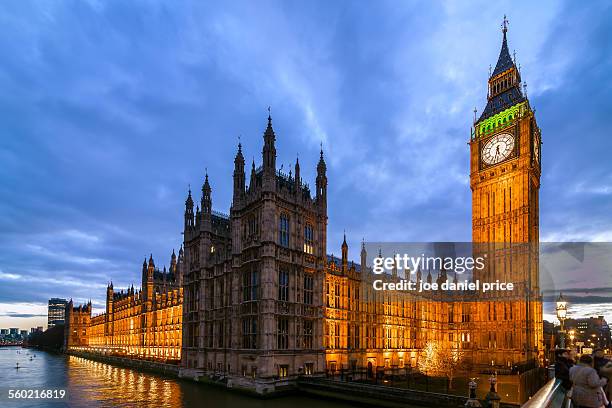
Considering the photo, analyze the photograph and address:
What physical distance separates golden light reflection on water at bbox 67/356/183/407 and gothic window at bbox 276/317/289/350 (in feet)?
44.0

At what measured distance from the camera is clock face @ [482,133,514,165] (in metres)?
97.9

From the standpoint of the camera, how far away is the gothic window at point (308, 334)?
57306mm

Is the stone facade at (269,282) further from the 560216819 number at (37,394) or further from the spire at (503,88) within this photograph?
the spire at (503,88)

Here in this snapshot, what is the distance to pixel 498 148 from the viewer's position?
3935 inches

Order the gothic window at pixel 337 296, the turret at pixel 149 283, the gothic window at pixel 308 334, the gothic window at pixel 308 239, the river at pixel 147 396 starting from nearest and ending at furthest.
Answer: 1. the river at pixel 147 396
2. the gothic window at pixel 308 334
3. the gothic window at pixel 308 239
4. the gothic window at pixel 337 296
5. the turret at pixel 149 283

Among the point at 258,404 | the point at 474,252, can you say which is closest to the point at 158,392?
the point at 258,404

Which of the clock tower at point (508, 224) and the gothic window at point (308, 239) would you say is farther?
the clock tower at point (508, 224)

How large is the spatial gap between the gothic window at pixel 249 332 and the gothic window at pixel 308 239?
1230 centimetres

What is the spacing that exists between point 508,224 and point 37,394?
93452 millimetres

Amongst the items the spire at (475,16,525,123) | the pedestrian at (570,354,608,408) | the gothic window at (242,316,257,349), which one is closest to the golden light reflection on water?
the gothic window at (242,316,257,349)

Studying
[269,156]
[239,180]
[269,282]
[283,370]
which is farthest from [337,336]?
[269,156]

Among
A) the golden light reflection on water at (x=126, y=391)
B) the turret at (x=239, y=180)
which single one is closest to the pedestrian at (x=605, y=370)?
the golden light reflection on water at (x=126, y=391)

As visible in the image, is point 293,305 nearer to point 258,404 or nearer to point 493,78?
point 258,404

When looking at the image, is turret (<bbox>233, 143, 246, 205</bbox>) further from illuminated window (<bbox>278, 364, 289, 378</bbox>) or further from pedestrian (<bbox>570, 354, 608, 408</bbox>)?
pedestrian (<bbox>570, 354, 608, 408</bbox>)
